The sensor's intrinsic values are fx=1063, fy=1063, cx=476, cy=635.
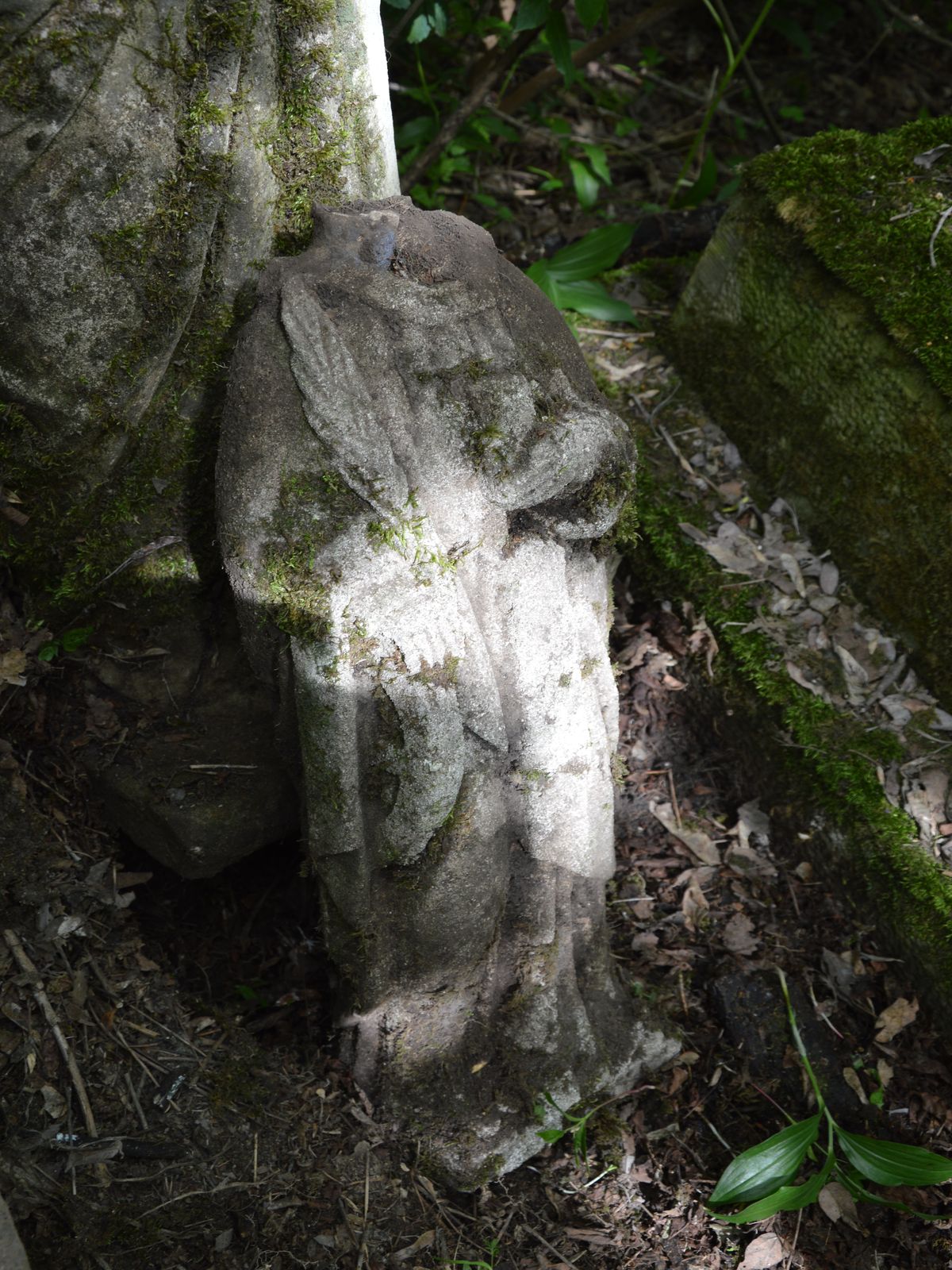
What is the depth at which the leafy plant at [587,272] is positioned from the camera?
3.74 meters

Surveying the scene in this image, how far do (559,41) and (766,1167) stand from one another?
344 centimetres

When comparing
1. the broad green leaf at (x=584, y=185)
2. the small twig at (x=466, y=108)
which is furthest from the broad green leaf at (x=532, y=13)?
the broad green leaf at (x=584, y=185)

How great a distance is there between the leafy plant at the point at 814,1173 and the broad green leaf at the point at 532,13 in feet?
10.7

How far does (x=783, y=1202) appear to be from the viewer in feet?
7.89

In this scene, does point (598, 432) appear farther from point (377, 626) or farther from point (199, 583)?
point (199, 583)

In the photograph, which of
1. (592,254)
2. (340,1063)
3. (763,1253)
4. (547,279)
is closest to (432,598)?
(340,1063)

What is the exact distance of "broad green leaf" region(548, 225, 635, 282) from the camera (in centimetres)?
376

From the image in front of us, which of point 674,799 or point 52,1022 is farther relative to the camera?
point 674,799

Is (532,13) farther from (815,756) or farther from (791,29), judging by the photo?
(815,756)

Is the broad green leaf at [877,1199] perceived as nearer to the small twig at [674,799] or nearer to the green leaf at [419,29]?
the small twig at [674,799]

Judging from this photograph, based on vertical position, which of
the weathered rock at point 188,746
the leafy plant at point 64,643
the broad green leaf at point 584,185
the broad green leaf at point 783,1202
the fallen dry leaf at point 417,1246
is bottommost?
the broad green leaf at point 783,1202

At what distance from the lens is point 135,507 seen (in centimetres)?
233

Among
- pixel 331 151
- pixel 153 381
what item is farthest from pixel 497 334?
pixel 153 381

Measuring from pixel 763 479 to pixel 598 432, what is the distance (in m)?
1.45
